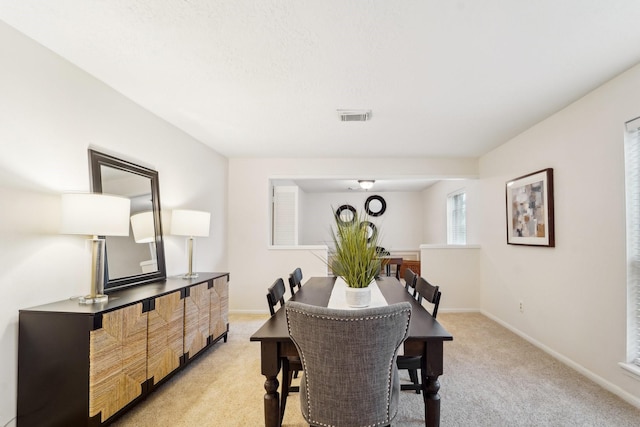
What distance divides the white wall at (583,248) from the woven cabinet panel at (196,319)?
11.1 ft

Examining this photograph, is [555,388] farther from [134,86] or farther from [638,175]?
[134,86]

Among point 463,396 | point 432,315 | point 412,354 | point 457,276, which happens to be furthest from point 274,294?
point 457,276

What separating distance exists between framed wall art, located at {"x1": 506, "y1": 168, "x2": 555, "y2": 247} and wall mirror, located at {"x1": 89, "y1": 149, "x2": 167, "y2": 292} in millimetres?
3814

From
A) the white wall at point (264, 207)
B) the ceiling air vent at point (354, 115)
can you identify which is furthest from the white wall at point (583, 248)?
the ceiling air vent at point (354, 115)

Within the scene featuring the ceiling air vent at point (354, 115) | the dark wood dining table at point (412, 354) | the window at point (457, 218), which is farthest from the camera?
the window at point (457, 218)

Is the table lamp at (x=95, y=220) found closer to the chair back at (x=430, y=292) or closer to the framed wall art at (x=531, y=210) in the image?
the chair back at (x=430, y=292)

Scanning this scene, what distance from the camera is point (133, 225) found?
9.02 ft

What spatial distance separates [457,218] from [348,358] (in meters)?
5.41

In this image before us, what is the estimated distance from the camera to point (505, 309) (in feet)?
13.6

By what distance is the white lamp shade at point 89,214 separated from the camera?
192cm

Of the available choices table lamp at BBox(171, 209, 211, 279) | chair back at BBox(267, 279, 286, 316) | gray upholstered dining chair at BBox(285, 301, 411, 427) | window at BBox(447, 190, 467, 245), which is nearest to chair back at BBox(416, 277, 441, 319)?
gray upholstered dining chair at BBox(285, 301, 411, 427)

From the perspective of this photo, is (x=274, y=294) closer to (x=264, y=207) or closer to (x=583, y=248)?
(x=583, y=248)

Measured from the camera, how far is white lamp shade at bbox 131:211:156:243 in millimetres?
2772

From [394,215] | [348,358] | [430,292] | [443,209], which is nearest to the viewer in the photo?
[348,358]
